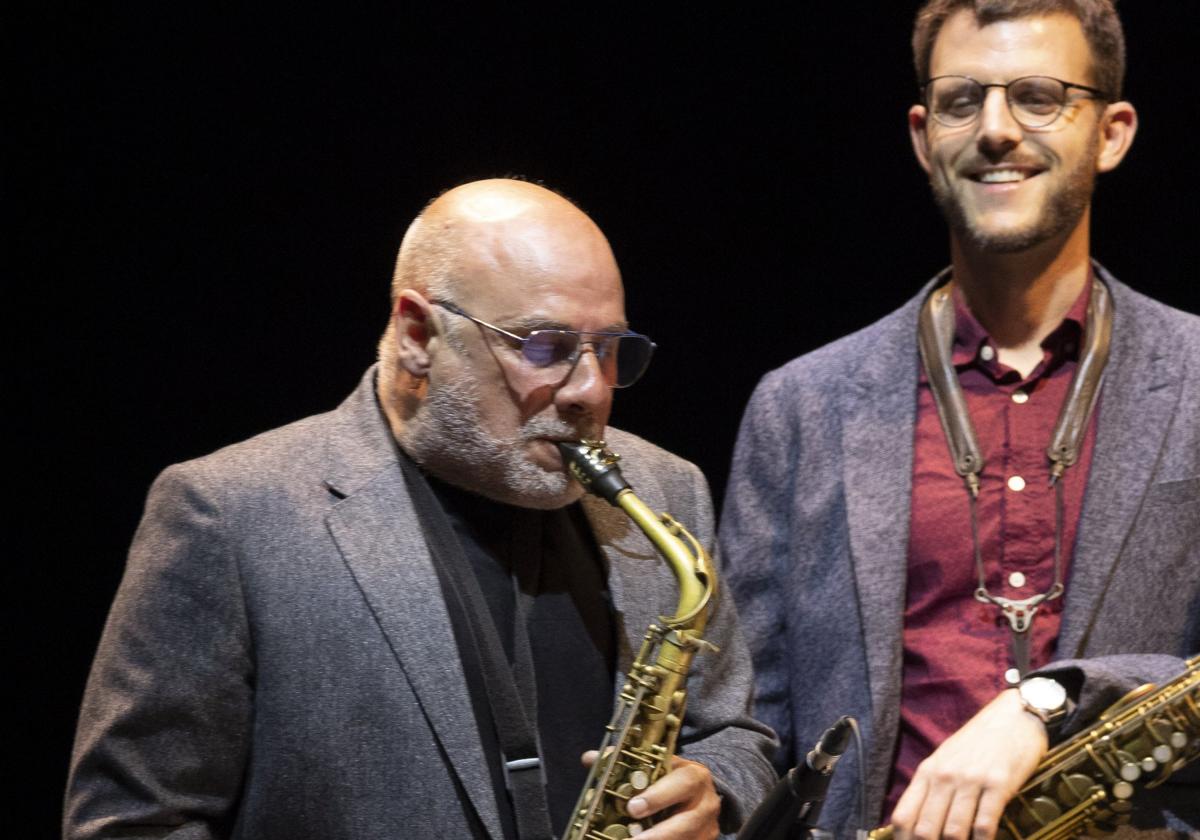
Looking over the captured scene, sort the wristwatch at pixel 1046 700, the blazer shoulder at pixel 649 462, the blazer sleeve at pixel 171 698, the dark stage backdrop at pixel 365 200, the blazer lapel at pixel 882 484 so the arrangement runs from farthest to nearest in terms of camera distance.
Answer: the dark stage backdrop at pixel 365 200, the blazer lapel at pixel 882 484, the blazer shoulder at pixel 649 462, the wristwatch at pixel 1046 700, the blazer sleeve at pixel 171 698

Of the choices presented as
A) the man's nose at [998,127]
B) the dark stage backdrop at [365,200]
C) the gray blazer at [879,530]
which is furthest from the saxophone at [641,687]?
the dark stage backdrop at [365,200]

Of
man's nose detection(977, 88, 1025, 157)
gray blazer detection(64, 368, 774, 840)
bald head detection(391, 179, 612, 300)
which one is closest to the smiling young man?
man's nose detection(977, 88, 1025, 157)

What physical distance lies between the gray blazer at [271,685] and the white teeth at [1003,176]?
1288mm

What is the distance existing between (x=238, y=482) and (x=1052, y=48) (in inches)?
67.5

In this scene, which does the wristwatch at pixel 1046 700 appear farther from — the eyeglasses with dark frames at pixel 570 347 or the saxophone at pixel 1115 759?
the eyeglasses with dark frames at pixel 570 347

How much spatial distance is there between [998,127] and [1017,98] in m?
0.08

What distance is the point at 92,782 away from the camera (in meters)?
2.49

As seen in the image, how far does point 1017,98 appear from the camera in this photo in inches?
122

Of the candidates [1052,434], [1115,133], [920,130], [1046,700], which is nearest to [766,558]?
[1052,434]

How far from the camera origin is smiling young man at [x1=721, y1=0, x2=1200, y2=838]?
2979mm

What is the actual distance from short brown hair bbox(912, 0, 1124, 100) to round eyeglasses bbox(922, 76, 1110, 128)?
0.21 feet

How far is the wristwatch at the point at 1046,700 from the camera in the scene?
107 inches

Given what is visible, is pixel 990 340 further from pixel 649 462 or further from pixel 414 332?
pixel 414 332

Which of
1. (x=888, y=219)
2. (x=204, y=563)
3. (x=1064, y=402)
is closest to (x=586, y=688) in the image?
(x=204, y=563)
